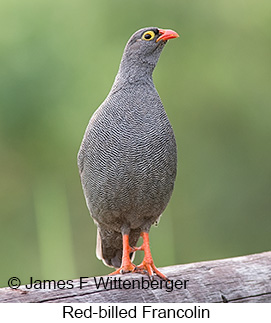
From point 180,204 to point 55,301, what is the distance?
14.6 ft

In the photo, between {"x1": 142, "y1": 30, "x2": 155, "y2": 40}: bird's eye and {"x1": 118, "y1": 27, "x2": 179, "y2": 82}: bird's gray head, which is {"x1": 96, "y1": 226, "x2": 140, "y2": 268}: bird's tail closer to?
{"x1": 118, "y1": 27, "x2": 179, "y2": 82}: bird's gray head

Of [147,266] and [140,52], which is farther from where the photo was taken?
[140,52]

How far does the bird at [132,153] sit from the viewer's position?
4473 mm

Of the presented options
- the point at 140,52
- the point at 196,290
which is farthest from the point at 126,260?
the point at 140,52

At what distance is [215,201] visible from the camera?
27.0 ft

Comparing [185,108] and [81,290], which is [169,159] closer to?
[81,290]

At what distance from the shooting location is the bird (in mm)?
4473

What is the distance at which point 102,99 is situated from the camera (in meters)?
7.75

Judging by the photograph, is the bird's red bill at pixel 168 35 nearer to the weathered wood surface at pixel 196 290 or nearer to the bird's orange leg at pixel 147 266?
the bird's orange leg at pixel 147 266

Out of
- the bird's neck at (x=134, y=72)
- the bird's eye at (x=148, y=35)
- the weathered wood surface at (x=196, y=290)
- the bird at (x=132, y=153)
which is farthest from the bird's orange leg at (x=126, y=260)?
the bird's eye at (x=148, y=35)

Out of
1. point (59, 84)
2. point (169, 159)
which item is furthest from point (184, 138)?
point (169, 159)

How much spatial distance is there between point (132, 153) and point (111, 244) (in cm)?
107

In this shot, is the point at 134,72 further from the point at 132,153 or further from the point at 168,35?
the point at 132,153

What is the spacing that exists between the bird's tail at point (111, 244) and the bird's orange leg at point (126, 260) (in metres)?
0.20
